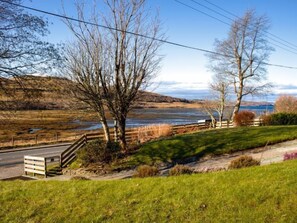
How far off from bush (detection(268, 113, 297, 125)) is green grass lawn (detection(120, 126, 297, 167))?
7.96 m

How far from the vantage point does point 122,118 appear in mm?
18406

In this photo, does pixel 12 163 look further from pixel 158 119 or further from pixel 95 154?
pixel 158 119

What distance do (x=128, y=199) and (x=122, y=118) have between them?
11.5 metres

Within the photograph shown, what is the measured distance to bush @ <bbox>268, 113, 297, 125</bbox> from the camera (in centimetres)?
2905

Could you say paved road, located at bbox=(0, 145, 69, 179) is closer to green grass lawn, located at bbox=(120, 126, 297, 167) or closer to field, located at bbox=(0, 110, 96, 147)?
field, located at bbox=(0, 110, 96, 147)

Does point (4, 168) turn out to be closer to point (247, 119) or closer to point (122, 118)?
point (122, 118)

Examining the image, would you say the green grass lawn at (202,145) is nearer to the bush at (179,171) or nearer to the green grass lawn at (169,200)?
the bush at (179,171)

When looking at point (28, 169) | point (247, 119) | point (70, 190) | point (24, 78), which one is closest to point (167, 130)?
point (247, 119)

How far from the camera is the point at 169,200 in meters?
6.71

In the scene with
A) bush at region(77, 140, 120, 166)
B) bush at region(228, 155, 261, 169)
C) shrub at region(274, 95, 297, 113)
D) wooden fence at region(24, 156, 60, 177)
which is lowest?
wooden fence at region(24, 156, 60, 177)

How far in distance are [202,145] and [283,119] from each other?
527 inches

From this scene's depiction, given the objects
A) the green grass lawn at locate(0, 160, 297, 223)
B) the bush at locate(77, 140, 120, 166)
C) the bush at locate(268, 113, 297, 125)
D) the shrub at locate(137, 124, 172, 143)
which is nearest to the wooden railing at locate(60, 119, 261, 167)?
the shrub at locate(137, 124, 172, 143)

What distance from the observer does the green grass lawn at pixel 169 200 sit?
599 centimetres

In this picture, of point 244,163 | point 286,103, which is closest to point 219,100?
point 286,103
